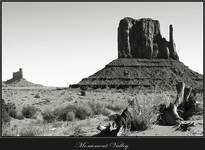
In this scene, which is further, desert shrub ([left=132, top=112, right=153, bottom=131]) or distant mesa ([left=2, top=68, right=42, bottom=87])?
distant mesa ([left=2, top=68, right=42, bottom=87])

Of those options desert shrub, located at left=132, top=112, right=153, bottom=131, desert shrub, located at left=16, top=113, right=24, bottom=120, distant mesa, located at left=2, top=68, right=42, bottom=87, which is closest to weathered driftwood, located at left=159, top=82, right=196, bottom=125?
desert shrub, located at left=132, top=112, right=153, bottom=131

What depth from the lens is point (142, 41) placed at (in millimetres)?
141500

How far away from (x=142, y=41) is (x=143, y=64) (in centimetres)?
2128

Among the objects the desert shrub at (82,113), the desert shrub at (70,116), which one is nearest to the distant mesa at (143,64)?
the desert shrub at (82,113)

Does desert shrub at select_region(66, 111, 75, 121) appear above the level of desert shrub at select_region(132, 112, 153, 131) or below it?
below

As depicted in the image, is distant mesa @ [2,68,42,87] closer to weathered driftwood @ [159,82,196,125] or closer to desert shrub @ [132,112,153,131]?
weathered driftwood @ [159,82,196,125]

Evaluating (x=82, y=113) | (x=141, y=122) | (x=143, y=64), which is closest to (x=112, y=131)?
(x=141, y=122)

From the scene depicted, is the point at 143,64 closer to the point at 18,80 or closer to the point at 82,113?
the point at 18,80

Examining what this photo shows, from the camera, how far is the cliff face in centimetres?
13356

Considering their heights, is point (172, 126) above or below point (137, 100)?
below
